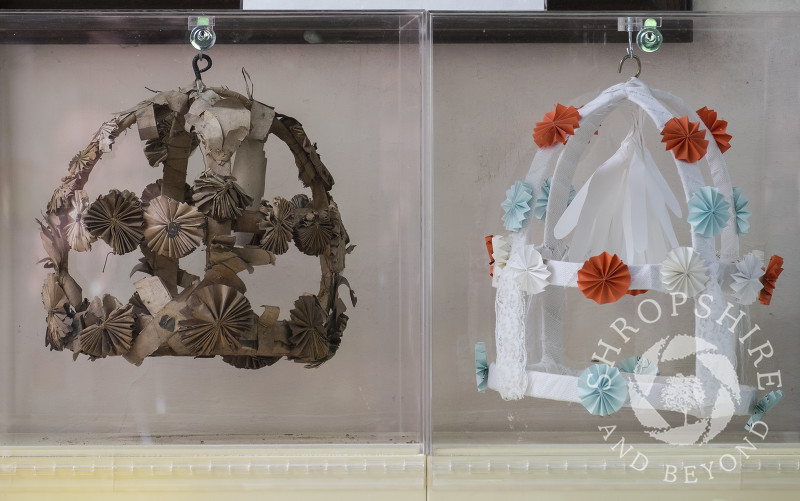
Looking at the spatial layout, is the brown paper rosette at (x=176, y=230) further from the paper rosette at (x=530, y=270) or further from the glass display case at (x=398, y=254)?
the paper rosette at (x=530, y=270)

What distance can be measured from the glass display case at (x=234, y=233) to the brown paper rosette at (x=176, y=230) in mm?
122

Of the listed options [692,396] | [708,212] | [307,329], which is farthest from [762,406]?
[307,329]

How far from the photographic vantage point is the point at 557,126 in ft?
2.35

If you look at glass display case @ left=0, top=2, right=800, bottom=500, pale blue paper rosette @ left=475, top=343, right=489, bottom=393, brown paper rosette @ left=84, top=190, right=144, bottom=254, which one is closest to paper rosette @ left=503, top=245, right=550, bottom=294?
glass display case @ left=0, top=2, right=800, bottom=500

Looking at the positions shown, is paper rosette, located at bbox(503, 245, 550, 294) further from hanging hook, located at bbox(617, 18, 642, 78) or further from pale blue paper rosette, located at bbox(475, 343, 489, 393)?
hanging hook, located at bbox(617, 18, 642, 78)

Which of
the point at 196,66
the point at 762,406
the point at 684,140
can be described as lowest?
the point at 762,406

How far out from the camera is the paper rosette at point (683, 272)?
0.63 metres

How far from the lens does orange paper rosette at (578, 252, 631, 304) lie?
63 centimetres

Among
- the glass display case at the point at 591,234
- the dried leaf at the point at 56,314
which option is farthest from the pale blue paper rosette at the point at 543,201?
the dried leaf at the point at 56,314

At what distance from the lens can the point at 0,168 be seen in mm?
822

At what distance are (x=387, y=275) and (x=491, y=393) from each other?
0.17 metres

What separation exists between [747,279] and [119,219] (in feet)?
1.89

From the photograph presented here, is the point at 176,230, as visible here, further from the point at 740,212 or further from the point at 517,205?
the point at 740,212

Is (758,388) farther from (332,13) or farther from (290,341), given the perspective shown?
(332,13)
